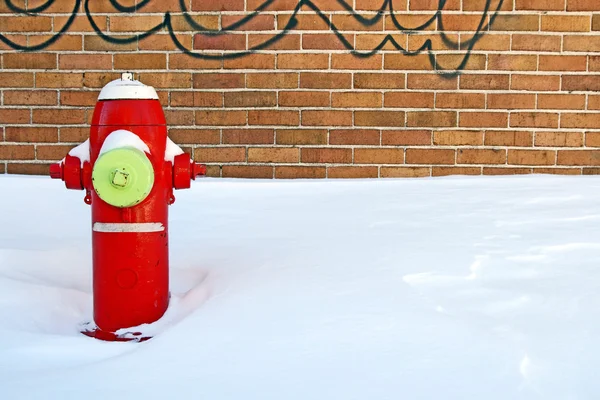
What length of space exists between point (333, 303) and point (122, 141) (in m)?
0.74

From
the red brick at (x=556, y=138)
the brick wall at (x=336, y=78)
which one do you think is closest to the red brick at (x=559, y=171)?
the brick wall at (x=336, y=78)

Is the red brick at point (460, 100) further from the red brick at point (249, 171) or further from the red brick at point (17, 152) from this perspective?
the red brick at point (17, 152)

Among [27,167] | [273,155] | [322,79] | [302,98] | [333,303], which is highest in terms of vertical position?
[322,79]

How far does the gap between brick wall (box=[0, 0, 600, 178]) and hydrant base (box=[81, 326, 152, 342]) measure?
183 cm

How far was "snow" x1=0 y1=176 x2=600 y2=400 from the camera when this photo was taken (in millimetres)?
1486

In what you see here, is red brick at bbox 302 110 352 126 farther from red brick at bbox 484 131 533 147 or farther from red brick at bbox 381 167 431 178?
red brick at bbox 484 131 533 147

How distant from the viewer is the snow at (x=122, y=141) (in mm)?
1937

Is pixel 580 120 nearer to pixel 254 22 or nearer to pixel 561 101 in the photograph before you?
pixel 561 101

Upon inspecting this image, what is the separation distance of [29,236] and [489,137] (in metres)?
2.37

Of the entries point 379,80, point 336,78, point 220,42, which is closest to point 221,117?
point 220,42

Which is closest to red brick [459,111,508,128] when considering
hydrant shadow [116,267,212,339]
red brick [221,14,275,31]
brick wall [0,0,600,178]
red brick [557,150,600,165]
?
brick wall [0,0,600,178]

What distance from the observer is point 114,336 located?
204cm

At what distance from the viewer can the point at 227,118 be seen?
12.3ft

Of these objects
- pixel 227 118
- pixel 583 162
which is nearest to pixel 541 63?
pixel 583 162
